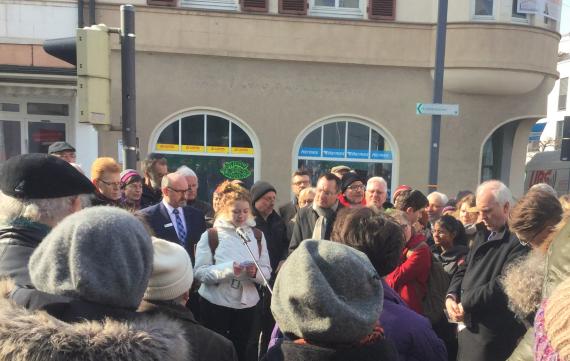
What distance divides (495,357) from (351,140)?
8.92 metres

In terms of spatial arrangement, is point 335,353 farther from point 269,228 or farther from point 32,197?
point 269,228

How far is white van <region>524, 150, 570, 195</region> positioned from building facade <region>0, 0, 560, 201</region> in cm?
699

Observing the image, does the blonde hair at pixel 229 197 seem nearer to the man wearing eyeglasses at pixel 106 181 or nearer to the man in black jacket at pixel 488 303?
the man wearing eyeglasses at pixel 106 181

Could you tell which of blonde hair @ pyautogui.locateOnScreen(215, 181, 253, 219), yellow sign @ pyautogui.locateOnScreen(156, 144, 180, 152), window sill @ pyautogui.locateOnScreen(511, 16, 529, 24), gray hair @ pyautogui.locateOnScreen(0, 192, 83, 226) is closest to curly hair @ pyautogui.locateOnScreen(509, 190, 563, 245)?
blonde hair @ pyautogui.locateOnScreen(215, 181, 253, 219)

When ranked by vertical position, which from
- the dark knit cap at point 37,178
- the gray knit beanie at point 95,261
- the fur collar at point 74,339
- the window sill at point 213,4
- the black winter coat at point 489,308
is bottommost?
the black winter coat at point 489,308

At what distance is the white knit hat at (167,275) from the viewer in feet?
6.26

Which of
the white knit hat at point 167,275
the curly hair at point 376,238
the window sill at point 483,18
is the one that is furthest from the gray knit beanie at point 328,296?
the window sill at point 483,18

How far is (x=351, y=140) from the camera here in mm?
12062

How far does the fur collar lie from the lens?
1398mm

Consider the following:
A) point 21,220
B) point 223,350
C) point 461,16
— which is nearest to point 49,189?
point 21,220

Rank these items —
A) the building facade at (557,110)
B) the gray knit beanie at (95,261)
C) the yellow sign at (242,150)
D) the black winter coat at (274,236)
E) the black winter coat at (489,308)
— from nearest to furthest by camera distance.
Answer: the gray knit beanie at (95,261) → the black winter coat at (489,308) → the black winter coat at (274,236) → the yellow sign at (242,150) → the building facade at (557,110)

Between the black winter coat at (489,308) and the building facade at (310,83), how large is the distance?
832 cm

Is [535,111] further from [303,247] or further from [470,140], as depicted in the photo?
[303,247]

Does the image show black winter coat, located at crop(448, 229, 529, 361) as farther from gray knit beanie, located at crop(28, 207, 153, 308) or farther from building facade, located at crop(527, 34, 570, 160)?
building facade, located at crop(527, 34, 570, 160)
